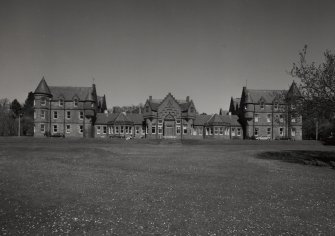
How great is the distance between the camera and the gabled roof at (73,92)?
236 feet

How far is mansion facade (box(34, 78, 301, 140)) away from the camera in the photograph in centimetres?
6881

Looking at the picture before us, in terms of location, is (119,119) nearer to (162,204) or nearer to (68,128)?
(68,128)

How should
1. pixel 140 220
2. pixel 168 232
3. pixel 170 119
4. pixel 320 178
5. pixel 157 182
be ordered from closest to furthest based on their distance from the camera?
pixel 168 232 < pixel 140 220 < pixel 157 182 < pixel 320 178 < pixel 170 119

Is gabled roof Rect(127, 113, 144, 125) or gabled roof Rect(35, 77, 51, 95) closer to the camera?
gabled roof Rect(35, 77, 51, 95)

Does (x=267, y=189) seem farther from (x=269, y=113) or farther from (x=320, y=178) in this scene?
(x=269, y=113)

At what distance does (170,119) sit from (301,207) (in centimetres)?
5789

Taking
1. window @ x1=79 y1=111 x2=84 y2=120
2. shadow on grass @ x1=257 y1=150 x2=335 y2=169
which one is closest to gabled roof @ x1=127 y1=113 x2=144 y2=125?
window @ x1=79 y1=111 x2=84 y2=120

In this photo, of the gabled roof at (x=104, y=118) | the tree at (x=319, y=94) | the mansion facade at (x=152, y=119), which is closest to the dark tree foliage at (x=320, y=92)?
the tree at (x=319, y=94)

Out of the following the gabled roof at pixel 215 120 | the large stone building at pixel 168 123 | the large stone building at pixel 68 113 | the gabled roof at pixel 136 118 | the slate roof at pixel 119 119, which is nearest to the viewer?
the large stone building at pixel 168 123

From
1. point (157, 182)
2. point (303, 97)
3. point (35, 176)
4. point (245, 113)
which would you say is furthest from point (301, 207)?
point (245, 113)

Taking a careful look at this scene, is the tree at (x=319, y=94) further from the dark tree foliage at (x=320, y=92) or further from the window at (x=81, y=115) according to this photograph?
the window at (x=81, y=115)

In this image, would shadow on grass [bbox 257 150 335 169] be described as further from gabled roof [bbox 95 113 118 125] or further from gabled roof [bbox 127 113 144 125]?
gabled roof [bbox 95 113 118 125]

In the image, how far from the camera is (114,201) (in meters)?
11.6

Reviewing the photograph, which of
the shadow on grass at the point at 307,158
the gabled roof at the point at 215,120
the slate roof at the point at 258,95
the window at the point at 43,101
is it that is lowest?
the shadow on grass at the point at 307,158
